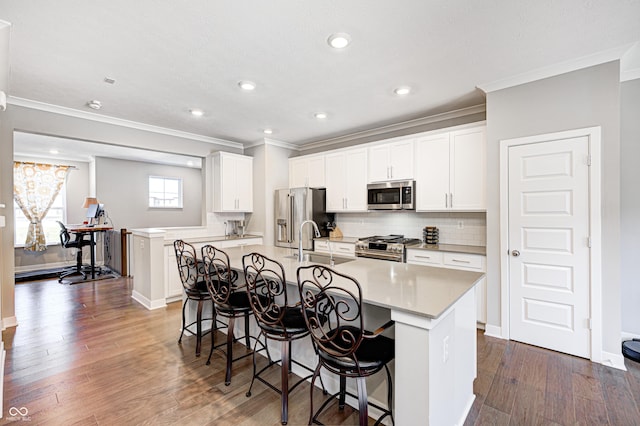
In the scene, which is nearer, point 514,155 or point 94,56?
point 94,56

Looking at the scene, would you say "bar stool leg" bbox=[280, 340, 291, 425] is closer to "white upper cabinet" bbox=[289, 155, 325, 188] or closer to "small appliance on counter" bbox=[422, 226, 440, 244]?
"small appliance on counter" bbox=[422, 226, 440, 244]

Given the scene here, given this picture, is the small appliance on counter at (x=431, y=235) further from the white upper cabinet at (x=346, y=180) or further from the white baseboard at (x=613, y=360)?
the white baseboard at (x=613, y=360)

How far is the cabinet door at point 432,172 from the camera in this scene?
3.67 meters

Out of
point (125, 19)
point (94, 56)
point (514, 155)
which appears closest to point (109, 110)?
point (94, 56)

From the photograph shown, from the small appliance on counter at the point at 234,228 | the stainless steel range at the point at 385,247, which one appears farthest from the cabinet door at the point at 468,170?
the small appliance on counter at the point at 234,228

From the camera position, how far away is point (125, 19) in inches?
78.2

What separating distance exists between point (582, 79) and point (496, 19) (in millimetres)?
1277

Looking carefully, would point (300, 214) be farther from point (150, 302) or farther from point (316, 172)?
point (150, 302)

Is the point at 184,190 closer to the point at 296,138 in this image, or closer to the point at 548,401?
the point at 296,138

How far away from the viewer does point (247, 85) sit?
3.05 meters

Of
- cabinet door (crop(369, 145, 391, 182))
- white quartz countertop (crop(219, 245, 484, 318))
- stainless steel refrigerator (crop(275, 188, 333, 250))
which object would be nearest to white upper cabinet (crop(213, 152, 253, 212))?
stainless steel refrigerator (crop(275, 188, 333, 250))

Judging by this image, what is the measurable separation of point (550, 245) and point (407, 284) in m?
1.91

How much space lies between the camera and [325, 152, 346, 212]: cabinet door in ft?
15.6

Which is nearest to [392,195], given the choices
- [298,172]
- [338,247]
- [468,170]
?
[468,170]
